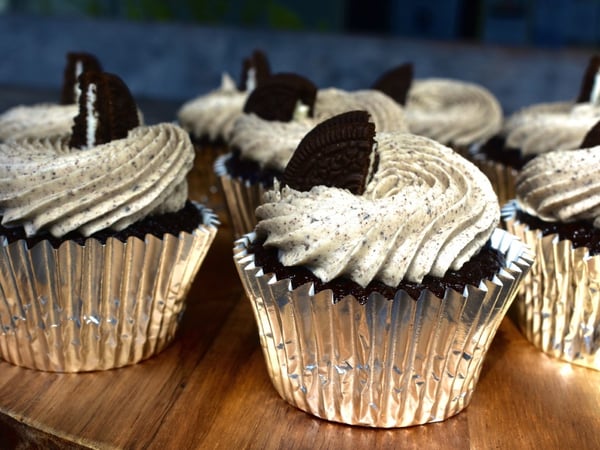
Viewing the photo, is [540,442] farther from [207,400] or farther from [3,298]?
[3,298]

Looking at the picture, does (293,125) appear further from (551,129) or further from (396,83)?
(551,129)

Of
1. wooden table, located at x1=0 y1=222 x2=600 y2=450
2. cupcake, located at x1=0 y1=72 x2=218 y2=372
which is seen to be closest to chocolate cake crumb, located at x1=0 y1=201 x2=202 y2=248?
cupcake, located at x1=0 y1=72 x2=218 y2=372

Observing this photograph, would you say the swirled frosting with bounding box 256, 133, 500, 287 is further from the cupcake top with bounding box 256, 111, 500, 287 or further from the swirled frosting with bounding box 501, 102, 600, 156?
the swirled frosting with bounding box 501, 102, 600, 156

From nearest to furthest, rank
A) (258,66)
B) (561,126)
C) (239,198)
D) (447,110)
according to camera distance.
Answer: (239,198) < (561,126) < (258,66) < (447,110)

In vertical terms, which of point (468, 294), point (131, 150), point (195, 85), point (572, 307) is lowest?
point (195, 85)

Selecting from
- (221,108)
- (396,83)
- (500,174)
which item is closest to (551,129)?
(500,174)

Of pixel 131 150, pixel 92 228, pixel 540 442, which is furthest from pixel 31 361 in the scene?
pixel 540 442

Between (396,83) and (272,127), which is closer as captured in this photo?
(272,127)
